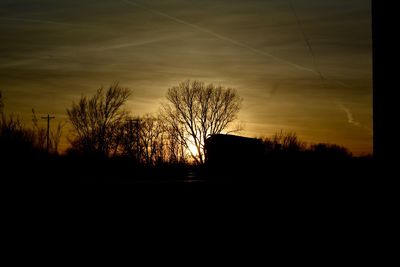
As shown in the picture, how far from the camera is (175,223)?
24.8 feet

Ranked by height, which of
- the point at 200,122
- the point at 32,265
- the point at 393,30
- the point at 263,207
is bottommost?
the point at 32,265

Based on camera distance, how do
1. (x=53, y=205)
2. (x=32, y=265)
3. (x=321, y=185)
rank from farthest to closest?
(x=321, y=185) < (x=53, y=205) < (x=32, y=265)

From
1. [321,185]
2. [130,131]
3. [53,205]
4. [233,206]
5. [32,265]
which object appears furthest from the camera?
[130,131]

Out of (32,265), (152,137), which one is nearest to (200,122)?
(152,137)

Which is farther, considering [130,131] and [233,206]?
[130,131]

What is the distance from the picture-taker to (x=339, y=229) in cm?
748

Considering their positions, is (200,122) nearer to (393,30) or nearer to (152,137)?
(152,137)

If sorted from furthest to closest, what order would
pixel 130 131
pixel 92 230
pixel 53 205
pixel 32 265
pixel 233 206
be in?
pixel 130 131
pixel 233 206
pixel 53 205
pixel 92 230
pixel 32 265

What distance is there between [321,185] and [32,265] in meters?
6.63

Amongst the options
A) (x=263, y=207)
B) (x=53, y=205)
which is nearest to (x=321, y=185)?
(x=263, y=207)

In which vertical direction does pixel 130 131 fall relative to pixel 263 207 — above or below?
above

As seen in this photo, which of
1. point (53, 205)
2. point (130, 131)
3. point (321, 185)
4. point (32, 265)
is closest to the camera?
point (32, 265)

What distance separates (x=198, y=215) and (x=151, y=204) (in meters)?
0.86

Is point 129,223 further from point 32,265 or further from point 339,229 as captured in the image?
point 339,229
